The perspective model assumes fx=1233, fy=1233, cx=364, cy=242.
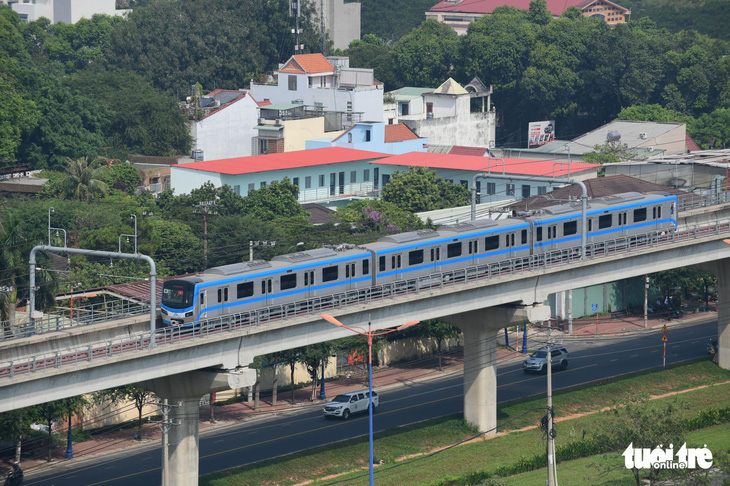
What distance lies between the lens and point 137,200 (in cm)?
11850

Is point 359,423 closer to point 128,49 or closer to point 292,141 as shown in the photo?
point 292,141

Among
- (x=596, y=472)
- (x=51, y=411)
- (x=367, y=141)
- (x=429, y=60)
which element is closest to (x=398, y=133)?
(x=367, y=141)

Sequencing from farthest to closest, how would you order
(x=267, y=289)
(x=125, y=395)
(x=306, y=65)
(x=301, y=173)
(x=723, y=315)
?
1. (x=306, y=65)
2. (x=301, y=173)
3. (x=723, y=315)
4. (x=125, y=395)
5. (x=267, y=289)

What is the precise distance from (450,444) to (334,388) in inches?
647

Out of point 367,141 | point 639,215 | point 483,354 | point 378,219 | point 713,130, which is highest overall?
point 713,130

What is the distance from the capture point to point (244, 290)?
64312 mm

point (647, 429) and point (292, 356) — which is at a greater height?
point (647, 429)

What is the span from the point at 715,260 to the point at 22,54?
385ft

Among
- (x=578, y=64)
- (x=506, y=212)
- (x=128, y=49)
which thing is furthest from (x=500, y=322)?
(x=128, y=49)

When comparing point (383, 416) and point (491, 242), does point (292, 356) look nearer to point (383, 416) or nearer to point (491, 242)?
point (383, 416)

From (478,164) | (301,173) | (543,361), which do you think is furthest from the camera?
(478,164)

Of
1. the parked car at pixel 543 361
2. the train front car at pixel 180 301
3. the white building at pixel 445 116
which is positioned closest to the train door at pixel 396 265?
the train front car at pixel 180 301

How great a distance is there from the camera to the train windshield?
6147cm

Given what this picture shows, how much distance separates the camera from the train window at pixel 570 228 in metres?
80.1
